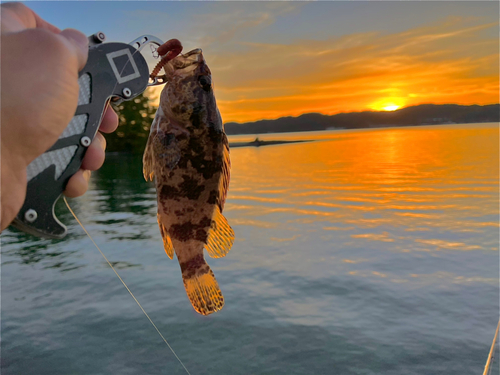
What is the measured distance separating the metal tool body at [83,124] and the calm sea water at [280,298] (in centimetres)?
1098

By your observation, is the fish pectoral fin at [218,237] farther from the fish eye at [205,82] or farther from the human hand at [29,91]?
the human hand at [29,91]

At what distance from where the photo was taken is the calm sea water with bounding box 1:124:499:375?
1248 centimetres

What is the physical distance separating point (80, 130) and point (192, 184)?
0.70 metres

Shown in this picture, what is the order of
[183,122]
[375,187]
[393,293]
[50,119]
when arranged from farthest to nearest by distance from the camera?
[375,187] < [393,293] < [183,122] < [50,119]

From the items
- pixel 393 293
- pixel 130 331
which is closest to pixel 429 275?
pixel 393 293

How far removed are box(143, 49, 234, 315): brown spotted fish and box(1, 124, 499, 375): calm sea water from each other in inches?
414

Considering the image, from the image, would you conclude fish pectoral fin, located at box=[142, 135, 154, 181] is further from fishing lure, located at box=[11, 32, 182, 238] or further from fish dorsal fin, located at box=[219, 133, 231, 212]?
fish dorsal fin, located at box=[219, 133, 231, 212]

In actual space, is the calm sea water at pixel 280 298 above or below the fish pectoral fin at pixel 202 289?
below

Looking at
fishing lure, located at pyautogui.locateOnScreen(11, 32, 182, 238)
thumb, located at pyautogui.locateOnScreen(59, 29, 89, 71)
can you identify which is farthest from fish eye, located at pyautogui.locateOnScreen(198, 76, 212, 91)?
thumb, located at pyautogui.locateOnScreen(59, 29, 89, 71)

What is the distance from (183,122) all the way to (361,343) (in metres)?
11.9

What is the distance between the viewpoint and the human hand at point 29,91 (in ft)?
6.08

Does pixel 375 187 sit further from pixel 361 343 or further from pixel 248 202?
pixel 361 343

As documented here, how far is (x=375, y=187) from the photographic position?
1522 inches

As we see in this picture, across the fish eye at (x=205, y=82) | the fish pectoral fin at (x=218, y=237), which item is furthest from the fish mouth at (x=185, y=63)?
the fish pectoral fin at (x=218, y=237)
